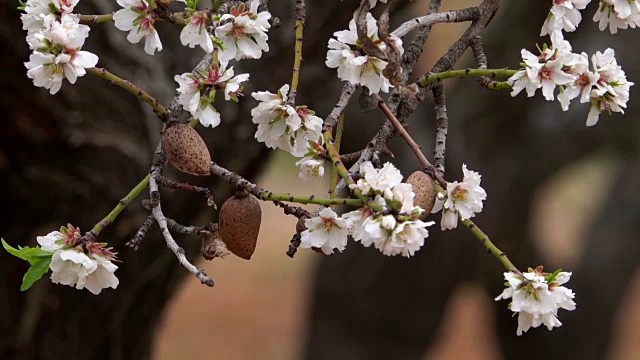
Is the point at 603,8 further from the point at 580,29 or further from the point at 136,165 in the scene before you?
the point at 580,29

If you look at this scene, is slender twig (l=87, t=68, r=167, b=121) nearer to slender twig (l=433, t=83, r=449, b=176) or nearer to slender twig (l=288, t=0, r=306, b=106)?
slender twig (l=288, t=0, r=306, b=106)

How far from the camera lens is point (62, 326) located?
1245 millimetres

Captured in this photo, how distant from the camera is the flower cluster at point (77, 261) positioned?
0.61 m

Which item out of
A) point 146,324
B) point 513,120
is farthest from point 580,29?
point 146,324

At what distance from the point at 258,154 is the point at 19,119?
30cm

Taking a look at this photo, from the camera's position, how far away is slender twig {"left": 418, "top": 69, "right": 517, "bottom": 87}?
2.11 ft

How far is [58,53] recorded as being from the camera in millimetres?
591

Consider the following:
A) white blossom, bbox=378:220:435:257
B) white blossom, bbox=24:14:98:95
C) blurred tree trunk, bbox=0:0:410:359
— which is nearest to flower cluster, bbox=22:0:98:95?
white blossom, bbox=24:14:98:95

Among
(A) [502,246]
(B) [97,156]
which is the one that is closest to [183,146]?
(B) [97,156]

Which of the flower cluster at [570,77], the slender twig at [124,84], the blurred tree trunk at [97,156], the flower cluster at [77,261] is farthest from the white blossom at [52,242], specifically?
the blurred tree trunk at [97,156]

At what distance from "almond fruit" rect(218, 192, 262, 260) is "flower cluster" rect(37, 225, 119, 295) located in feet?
0.28

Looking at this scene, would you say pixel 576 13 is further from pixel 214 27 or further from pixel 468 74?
pixel 214 27

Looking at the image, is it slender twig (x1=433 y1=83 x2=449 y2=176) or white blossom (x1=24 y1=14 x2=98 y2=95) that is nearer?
white blossom (x1=24 y1=14 x2=98 y2=95)

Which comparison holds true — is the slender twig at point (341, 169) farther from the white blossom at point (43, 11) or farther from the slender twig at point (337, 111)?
the white blossom at point (43, 11)
